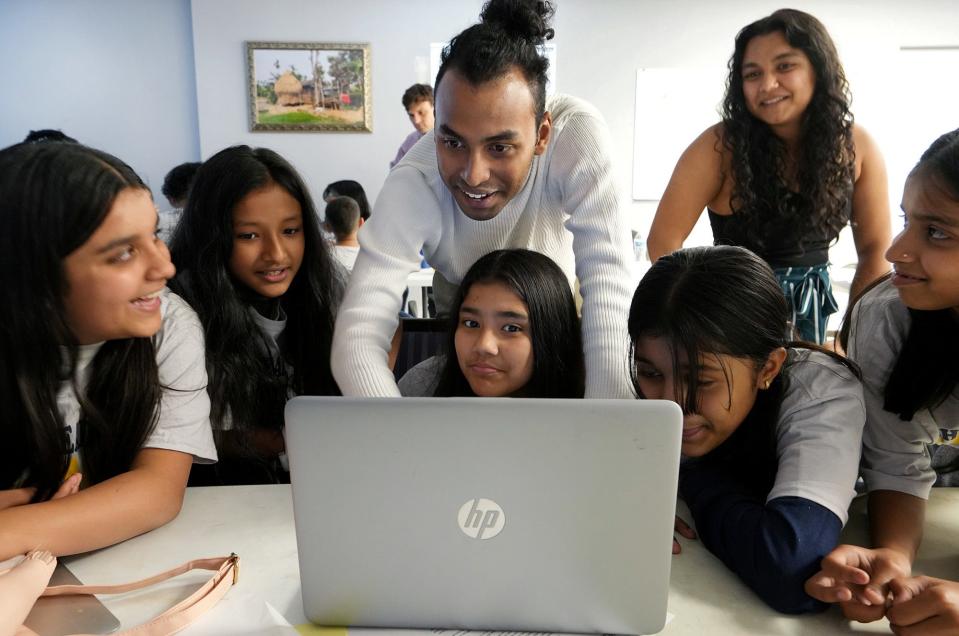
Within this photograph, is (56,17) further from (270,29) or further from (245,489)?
(245,489)

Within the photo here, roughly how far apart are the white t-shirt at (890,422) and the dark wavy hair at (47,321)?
1040 millimetres

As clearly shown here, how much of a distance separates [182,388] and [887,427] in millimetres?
1041

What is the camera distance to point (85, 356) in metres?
1.06

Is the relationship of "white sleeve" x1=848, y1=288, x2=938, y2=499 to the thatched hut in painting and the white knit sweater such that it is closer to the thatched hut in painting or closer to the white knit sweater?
the white knit sweater

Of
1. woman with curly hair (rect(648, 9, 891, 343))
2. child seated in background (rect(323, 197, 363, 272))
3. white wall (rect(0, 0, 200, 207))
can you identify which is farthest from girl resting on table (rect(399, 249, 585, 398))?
white wall (rect(0, 0, 200, 207))

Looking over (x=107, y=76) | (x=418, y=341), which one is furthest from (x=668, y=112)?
(x=418, y=341)

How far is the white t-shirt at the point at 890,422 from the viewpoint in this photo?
987 mm

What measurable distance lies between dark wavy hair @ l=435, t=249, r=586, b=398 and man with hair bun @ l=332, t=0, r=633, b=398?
0.08 m

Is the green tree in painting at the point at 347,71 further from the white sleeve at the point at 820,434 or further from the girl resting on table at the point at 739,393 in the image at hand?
the white sleeve at the point at 820,434

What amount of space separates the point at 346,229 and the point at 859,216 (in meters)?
2.19

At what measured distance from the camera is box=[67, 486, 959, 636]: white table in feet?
2.46

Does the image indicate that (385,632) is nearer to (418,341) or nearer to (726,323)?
(726,323)

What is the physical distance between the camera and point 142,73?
5.09m

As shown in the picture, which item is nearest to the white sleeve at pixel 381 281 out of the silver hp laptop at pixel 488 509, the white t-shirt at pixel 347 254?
the silver hp laptop at pixel 488 509
